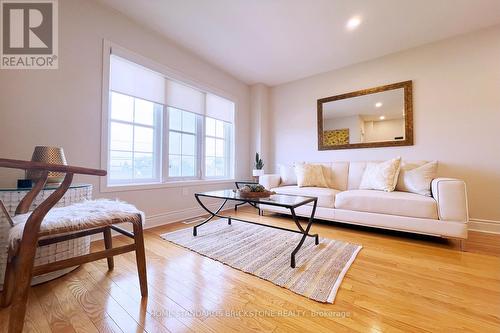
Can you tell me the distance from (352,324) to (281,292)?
1.24 ft

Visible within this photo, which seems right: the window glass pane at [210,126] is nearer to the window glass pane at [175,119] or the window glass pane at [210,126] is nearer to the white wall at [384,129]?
the window glass pane at [175,119]

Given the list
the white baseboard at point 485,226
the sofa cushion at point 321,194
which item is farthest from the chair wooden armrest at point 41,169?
the white baseboard at point 485,226

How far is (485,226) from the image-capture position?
231 centimetres

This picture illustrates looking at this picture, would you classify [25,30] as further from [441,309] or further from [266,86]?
[441,309]

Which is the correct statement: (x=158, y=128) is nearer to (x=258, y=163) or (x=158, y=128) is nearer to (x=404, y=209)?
(x=258, y=163)

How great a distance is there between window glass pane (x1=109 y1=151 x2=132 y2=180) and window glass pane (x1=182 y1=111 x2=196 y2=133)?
865mm

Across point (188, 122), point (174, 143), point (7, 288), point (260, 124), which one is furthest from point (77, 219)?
point (260, 124)

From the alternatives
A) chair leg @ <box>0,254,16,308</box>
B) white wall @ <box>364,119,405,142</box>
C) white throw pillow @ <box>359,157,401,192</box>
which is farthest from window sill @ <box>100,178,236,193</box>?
white wall @ <box>364,119,405,142</box>

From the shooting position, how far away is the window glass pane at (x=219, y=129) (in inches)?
137

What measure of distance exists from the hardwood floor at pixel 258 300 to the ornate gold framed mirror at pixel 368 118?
5.68ft

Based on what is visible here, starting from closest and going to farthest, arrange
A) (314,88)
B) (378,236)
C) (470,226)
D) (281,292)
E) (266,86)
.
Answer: (281,292) < (378,236) < (470,226) < (314,88) < (266,86)

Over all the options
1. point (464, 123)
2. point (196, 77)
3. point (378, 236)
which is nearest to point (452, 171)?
point (464, 123)

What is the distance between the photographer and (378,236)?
2.16m

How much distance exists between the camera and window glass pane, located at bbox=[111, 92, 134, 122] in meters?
2.24
